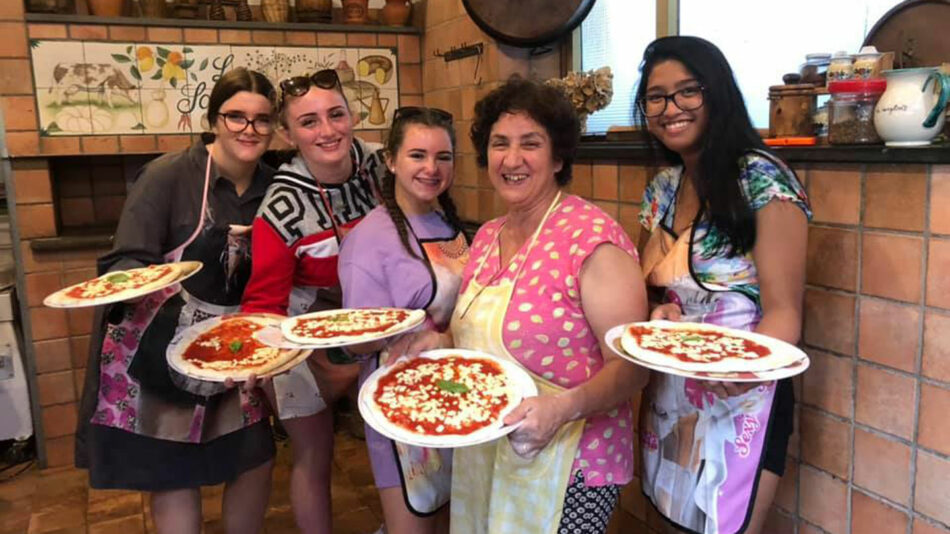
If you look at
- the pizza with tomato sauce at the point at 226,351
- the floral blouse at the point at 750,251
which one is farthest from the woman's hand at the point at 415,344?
the floral blouse at the point at 750,251

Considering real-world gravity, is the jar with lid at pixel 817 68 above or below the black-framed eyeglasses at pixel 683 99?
above

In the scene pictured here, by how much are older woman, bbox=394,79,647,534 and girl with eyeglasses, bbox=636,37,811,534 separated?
12cm

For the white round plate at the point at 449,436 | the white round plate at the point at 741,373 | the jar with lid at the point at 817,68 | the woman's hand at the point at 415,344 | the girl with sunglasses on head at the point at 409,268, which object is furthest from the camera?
the jar with lid at the point at 817,68

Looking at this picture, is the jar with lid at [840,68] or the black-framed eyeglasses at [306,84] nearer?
the jar with lid at [840,68]

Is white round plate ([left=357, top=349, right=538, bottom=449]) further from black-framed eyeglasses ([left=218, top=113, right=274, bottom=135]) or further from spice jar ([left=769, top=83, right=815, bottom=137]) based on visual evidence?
spice jar ([left=769, top=83, right=815, bottom=137])

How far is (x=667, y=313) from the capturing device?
1422 mm

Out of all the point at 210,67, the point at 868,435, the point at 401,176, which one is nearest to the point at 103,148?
the point at 210,67

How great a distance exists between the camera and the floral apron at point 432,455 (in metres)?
1.64

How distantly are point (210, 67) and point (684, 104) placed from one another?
7.88 feet

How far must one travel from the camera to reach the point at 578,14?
2.51 meters

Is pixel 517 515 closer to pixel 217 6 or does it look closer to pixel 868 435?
pixel 868 435

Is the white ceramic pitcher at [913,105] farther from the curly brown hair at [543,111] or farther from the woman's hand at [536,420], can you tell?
the woman's hand at [536,420]

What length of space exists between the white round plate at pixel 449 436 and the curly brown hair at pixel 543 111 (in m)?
0.41

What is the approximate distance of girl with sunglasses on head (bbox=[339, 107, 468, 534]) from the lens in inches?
63.9
